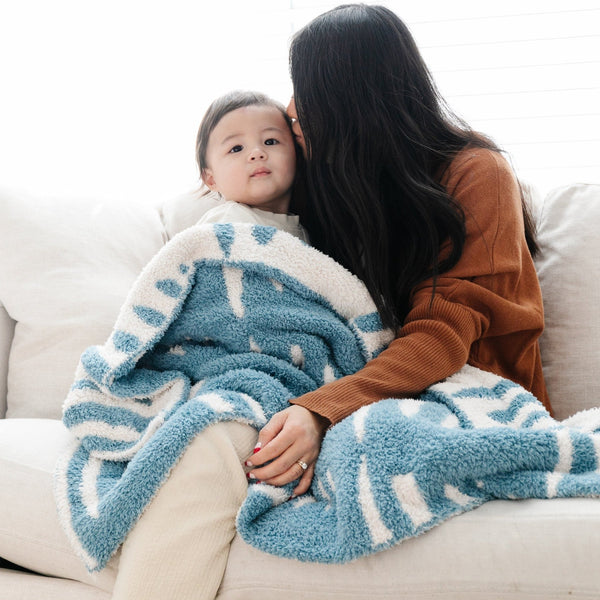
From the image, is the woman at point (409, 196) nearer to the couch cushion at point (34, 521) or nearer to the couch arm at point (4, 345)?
the couch cushion at point (34, 521)

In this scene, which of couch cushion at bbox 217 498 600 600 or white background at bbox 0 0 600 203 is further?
white background at bbox 0 0 600 203

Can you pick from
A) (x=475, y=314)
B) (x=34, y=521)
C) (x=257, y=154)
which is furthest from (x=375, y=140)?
(x=34, y=521)

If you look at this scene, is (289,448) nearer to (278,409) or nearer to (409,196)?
(278,409)

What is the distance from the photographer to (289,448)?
91 centimetres

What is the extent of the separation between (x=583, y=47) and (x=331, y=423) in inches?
64.2

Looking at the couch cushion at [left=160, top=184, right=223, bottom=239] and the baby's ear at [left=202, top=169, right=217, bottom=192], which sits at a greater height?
the baby's ear at [left=202, top=169, right=217, bottom=192]

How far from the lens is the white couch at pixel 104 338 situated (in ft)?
2.53

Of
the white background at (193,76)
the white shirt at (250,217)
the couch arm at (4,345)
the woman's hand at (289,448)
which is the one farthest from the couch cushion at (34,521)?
the white background at (193,76)

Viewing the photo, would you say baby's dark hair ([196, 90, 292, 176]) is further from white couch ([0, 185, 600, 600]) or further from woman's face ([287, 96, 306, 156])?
white couch ([0, 185, 600, 600])

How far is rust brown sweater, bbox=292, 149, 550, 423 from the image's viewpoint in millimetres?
1019

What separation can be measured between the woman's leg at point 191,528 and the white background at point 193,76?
1.24m

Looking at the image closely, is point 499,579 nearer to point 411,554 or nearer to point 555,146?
point 411,554

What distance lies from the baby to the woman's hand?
1.45 feet

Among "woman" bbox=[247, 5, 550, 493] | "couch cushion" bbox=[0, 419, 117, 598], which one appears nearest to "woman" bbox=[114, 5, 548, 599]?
"woman" bbox=[247, 5, 550, 493]
